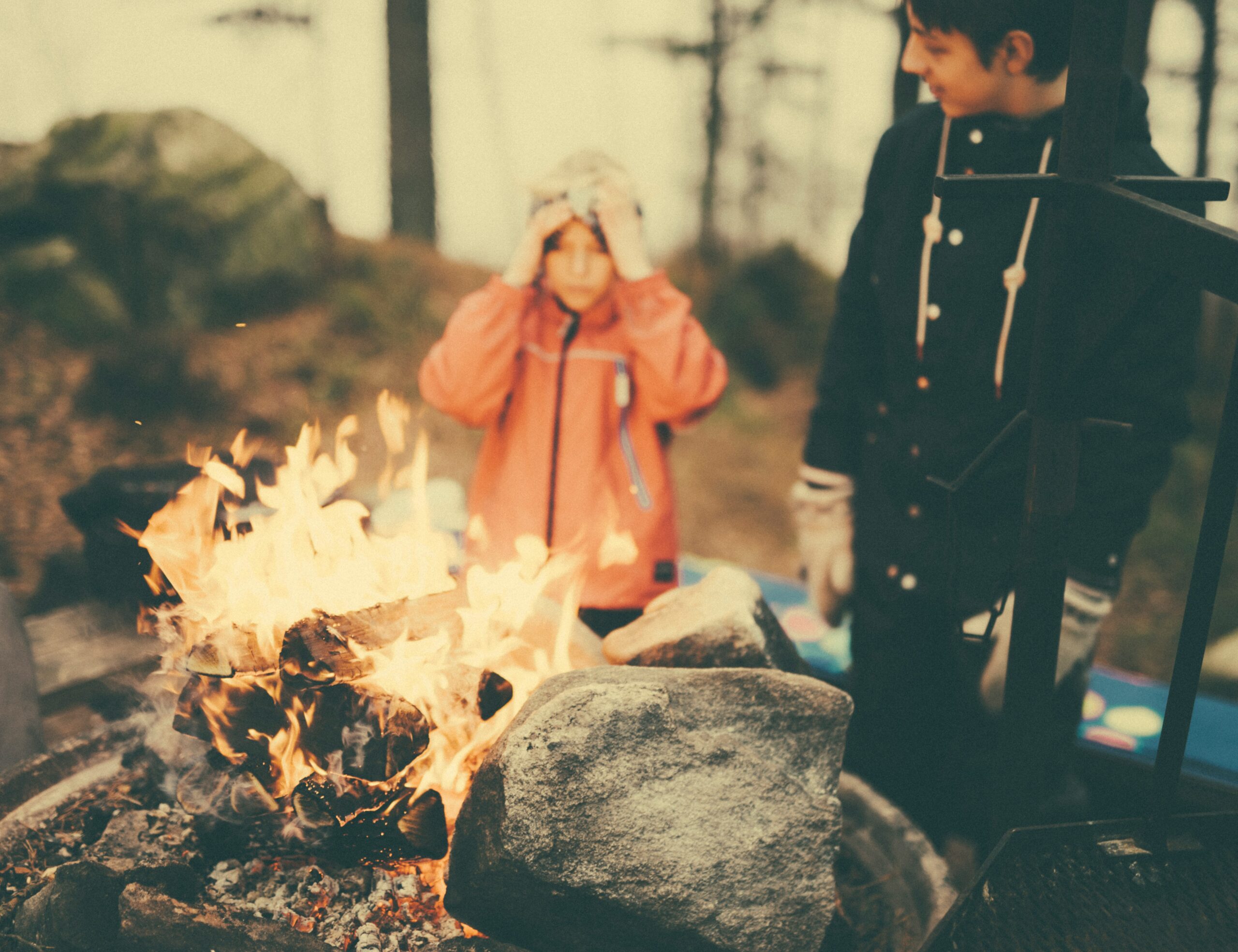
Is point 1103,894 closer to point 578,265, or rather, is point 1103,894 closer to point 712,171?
point 578,265

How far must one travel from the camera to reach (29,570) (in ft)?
16.9

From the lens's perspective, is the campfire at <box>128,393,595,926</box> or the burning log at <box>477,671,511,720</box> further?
the burning log at <box>477,671,511,720</box>

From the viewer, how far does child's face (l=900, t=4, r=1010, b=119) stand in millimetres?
1925

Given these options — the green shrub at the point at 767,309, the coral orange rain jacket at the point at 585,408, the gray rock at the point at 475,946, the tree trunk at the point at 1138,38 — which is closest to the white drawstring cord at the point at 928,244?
the coral orange rain jacket at the point at 585,408

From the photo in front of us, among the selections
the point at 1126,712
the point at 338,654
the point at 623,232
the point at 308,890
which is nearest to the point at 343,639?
the point at 338,654

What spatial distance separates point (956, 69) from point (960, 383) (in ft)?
2.41

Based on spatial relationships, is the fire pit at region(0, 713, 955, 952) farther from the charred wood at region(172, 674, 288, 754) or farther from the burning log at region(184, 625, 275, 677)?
the burning log at region(184, 625, 275, 677)

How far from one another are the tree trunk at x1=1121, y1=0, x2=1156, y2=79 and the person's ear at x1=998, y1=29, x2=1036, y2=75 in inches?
166

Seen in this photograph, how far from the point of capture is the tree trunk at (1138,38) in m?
5.27

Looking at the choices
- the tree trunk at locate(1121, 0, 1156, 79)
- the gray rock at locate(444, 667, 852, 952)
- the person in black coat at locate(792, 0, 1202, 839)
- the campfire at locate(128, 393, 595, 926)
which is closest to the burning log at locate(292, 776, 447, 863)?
the campfire at locate(128, 393, 595, 926)

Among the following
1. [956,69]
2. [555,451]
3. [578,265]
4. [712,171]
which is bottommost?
[555,451]

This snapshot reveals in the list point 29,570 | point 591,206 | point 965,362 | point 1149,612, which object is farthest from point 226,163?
point 1149,612

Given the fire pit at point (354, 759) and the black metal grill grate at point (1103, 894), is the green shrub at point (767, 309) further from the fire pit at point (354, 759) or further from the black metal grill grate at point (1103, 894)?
the black metal grill grate at point (1103, 894)

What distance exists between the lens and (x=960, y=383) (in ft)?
7.25
